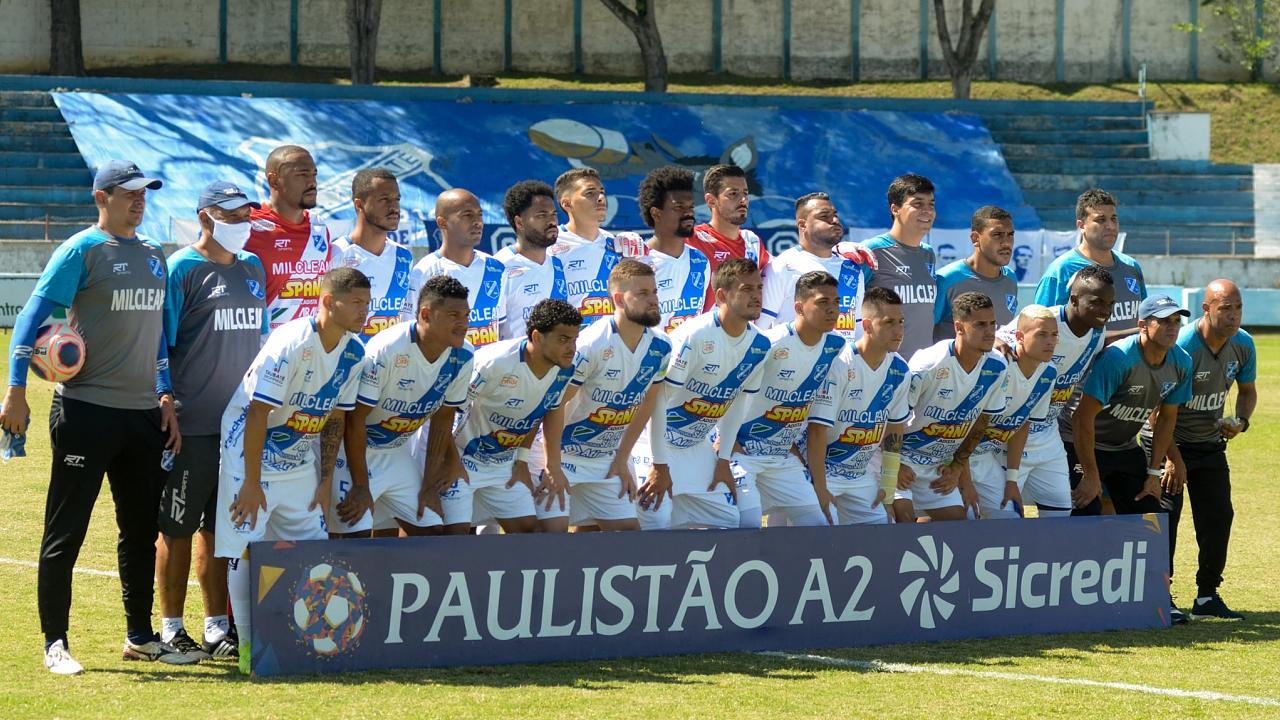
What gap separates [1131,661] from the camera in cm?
793

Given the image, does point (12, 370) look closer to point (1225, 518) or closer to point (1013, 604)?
point (1013, 604)

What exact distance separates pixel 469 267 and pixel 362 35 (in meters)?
34.7

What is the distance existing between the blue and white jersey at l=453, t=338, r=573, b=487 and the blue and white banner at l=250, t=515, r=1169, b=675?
0.92m

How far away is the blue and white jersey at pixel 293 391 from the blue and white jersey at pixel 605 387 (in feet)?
4.45

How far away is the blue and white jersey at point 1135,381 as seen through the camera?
9.42 meters

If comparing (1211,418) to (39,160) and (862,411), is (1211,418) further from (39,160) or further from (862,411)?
(39,160)

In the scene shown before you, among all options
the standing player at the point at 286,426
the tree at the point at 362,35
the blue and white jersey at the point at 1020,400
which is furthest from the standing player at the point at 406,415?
the tree at the point at 362,35

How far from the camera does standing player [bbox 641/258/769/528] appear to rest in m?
8.65

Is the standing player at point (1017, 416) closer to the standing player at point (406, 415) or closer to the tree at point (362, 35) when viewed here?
the standing player at point (406, 415)

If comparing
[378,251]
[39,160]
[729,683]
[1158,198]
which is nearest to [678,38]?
[1158,198]

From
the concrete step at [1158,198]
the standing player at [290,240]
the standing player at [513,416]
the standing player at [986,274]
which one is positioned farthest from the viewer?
the concrete step at [1158,198]

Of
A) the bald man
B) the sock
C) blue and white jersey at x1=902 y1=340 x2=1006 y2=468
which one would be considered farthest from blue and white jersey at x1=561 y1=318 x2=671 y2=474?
the bald man

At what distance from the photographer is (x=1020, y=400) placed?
30.7 feet

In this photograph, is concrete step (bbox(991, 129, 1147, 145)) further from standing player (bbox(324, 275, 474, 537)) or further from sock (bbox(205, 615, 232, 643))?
sock (bbox(205, 615, 232, 643))
